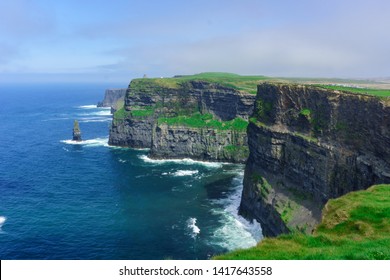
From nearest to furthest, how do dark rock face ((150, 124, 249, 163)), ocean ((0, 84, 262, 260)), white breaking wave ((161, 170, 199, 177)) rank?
ocean ((0, 84, 262, 260))
white breaking wave ((161, 170, 199, 177))
dark rock face ((150, 124, 249, 163))

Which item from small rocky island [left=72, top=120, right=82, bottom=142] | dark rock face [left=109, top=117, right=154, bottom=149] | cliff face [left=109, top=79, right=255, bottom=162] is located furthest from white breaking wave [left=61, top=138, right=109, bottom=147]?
dark rock face [left=109, top=117, right=154, bottom=149]

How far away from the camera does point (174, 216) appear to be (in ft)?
255

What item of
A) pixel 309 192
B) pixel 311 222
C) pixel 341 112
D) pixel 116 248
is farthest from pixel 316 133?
pixel 116 248

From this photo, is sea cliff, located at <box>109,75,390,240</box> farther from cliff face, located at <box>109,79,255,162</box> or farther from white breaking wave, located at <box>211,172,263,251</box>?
cliff face, located at <box>109,79,255,162</box>

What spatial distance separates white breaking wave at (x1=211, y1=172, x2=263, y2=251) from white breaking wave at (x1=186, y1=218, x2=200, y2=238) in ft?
11.6

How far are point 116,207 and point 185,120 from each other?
65868 millimetres

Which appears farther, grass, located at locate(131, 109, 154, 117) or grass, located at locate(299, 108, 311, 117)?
grass, located at locate(131, 109, 154, 117)

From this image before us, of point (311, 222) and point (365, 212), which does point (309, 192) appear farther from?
point (365, 212)

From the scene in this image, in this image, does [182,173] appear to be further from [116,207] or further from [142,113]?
[142,113]

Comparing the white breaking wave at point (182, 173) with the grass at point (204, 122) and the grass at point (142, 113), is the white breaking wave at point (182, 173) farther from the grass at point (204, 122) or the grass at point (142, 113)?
the grass at point (142, 113)

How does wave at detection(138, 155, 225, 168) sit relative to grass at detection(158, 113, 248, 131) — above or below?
below

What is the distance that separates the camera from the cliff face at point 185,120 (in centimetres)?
13062

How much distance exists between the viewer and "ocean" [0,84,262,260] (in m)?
63.0

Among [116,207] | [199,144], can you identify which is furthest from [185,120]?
[116,207]
